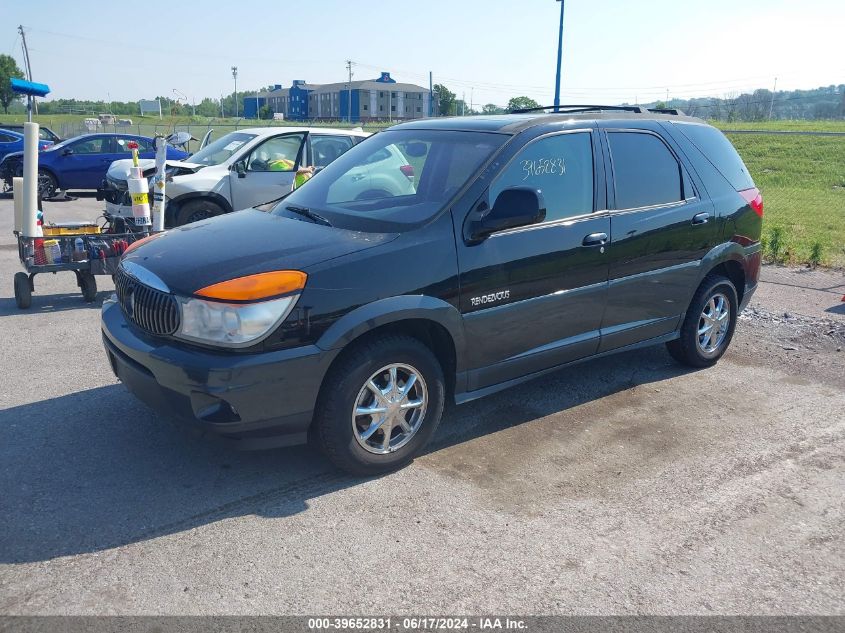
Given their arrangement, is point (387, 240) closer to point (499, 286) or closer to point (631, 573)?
point (499, 286)

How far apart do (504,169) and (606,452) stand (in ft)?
5.92

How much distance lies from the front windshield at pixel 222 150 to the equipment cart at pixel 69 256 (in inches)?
142

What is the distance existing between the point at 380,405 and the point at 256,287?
93 centimetres

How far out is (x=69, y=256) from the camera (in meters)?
7.32

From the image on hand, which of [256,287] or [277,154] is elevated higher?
[277,154]

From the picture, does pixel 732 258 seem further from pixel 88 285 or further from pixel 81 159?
pixel 81 159

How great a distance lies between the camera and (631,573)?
3.25 m

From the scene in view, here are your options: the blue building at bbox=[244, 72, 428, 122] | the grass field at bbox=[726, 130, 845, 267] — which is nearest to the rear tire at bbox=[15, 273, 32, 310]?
the grass field at bbox=[726, 130, 845, 267]

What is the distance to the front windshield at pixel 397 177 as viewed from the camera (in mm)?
4375

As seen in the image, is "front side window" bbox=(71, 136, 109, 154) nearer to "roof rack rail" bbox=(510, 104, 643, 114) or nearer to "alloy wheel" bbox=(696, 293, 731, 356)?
"roof rack rail" bbox=(510, 104, 643, 114)

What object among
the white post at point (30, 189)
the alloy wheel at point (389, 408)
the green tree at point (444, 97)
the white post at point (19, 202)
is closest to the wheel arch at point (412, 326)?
the alloy wheel at point (389, 408)

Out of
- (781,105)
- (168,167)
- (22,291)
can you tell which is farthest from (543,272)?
(781,105)

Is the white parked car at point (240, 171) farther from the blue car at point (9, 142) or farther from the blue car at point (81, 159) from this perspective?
the blue car at point (9, 142)

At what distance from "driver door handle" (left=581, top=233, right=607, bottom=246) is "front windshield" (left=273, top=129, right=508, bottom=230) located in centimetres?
83
